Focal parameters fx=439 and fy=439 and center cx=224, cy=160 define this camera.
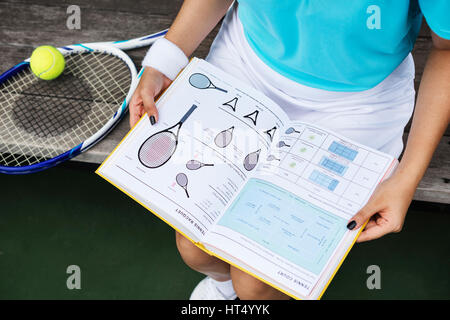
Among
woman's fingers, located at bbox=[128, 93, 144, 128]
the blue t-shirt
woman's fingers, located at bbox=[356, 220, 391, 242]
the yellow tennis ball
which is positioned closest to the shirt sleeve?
the blue t-shirt

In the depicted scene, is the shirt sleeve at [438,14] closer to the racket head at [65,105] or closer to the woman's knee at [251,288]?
the woman's knee at [251,288]

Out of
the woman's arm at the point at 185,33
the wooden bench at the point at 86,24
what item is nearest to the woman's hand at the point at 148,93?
the woman's arm at the point at 185,33

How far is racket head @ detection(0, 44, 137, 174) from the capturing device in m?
1.07

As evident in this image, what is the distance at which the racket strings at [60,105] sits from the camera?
1072 millimetres

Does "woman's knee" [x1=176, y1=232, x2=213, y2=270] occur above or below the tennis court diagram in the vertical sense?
below

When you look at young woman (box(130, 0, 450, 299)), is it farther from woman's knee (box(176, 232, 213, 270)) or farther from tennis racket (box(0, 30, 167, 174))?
tennis racket (box(0, 30, 167, 174))

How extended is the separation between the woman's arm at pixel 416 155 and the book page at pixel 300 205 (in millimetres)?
30

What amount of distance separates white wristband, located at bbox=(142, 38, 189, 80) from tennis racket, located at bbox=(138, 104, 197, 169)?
11 cm

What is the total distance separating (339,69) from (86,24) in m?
0.83

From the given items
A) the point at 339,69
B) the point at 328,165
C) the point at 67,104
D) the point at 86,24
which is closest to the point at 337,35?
the point at 339,69

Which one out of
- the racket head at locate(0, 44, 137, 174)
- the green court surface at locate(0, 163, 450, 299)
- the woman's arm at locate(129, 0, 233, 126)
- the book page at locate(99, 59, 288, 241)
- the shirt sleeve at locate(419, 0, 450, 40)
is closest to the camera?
the shirt sleeve at locate(419, 0, 450, 40)

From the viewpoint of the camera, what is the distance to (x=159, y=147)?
2.61 feet

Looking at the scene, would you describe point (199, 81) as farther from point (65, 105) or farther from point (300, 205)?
point (65, 105)

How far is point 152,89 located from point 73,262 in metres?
0.70
